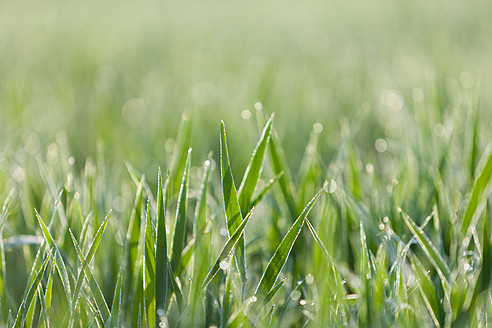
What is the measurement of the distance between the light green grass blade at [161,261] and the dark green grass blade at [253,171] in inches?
4.0

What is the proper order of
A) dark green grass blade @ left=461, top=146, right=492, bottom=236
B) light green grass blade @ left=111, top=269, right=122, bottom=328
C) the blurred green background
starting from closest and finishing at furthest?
light green grass blade @ left=111, top=269, right=122, bottom=328 → dark green grass blade @ left=461, top=146, right=492, bottom=236 → the blurred green background

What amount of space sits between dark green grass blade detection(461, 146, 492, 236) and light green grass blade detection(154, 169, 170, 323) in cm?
35

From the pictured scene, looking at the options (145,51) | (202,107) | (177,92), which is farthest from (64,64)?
(202,107)

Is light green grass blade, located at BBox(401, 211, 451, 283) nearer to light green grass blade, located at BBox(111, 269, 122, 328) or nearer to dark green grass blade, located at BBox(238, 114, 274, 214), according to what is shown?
dark green grass blade, located at BBox(238, 114, 274, 214)

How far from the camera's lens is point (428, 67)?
136 centimetres

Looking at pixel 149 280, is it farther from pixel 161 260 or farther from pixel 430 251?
pixel 430 251

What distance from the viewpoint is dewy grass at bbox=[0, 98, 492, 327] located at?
53cm

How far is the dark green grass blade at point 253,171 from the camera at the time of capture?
58 cm

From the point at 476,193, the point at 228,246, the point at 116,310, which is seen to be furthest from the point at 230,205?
the point at 476,193

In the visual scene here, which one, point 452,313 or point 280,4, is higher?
point 280,4

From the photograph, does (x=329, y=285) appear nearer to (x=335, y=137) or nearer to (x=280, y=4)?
(x=335, y=137)

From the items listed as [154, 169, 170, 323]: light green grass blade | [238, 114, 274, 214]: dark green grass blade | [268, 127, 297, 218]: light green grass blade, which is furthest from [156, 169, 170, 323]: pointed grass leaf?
[268, 127, 297, 218]: light green grass blade

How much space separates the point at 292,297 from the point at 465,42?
1369 millimetres

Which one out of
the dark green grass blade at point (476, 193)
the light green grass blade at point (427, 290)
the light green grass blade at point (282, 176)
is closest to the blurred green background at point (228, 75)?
the light green grass blade at point (282, 176)
